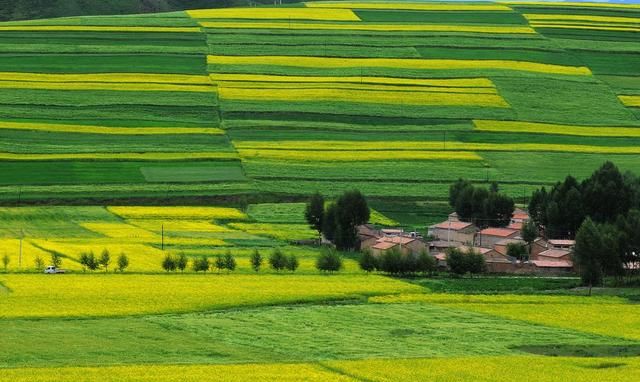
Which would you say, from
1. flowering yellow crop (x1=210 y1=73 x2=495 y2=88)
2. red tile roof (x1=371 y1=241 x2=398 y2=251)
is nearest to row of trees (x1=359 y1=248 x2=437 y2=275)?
red tile roof (x1=371 y1=241 x2=398 y2=251)

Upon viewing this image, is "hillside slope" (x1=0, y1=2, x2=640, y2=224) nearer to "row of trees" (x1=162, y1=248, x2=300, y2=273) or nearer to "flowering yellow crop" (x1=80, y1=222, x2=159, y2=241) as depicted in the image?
"flowering yellow crop" (x1=80, y1=222, x2=159, y2=241)

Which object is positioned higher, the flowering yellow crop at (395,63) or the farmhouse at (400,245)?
the flowering yellow crop at (395,63)

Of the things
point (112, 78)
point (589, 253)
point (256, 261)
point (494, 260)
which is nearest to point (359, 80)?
point (112, 78)

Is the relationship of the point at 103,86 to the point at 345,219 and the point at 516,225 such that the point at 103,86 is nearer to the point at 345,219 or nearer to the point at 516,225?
the point at 345,219

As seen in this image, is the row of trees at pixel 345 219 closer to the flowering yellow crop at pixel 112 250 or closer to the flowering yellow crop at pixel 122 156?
the flowering yellow crop at pixel 112 250

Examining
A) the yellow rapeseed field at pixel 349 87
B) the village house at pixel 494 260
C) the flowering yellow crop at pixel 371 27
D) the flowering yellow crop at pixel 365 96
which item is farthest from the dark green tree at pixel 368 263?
the flowering yellow crop at pixel 371 27

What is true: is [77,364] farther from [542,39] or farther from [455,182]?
[542,39]
